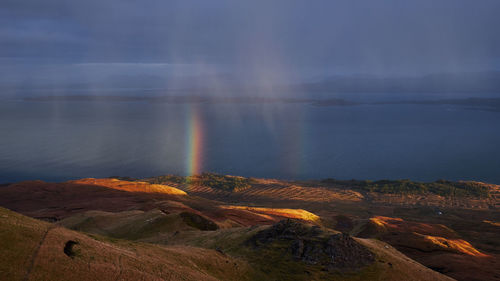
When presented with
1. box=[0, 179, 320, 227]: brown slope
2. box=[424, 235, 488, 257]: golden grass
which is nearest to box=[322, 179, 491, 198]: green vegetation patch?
box=[0, 179, 320, 227]: brown slope

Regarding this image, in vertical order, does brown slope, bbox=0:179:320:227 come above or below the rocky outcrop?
below

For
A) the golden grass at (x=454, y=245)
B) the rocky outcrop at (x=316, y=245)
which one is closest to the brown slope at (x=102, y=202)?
the rocky outcrop at (x=316, y=245)

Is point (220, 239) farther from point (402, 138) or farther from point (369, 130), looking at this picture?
point (369, 130)

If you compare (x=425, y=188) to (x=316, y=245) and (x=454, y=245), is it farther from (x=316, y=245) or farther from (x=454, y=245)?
(x=316, y=245)

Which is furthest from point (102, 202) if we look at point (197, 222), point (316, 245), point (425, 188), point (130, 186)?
point (425, 188)

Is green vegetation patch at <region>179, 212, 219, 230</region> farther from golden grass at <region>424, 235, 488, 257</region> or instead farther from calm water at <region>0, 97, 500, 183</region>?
calm water at <region>0, 97, 500, 183</region>

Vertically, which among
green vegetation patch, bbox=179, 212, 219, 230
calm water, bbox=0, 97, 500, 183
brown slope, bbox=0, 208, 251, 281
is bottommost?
calm water, bbox=0, 97, 500, 183
